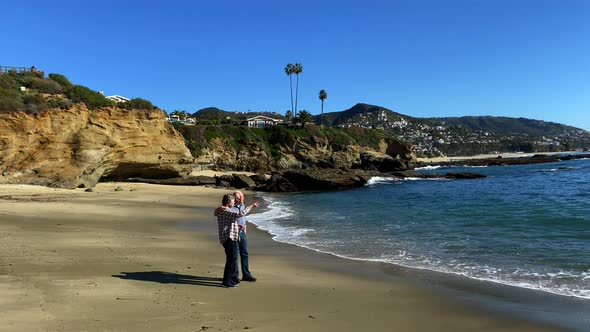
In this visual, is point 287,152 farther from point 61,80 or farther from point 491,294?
point 491,294

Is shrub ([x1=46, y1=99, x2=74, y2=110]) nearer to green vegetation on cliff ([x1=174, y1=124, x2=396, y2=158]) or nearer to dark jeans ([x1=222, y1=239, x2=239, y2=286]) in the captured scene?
dark jeans ([x1=222, y1=239, x2=239, y2=286])

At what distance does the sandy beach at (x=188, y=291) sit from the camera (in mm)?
5359

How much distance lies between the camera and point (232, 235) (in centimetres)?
754

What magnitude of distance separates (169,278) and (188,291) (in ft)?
3.09

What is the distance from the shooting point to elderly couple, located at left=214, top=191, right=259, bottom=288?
7320mm

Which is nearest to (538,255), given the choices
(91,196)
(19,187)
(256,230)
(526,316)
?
(526,316)

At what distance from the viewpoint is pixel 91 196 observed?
22.5 metres

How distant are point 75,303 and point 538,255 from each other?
9897 millimetres

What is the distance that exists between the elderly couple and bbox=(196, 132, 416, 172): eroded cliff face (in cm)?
5181

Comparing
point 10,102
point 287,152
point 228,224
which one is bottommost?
point 228,224

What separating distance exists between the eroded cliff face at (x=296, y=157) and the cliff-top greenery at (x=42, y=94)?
2898 cm

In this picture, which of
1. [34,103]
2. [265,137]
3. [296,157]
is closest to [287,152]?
[296,157]

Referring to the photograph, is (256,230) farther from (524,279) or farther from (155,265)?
(524,279)

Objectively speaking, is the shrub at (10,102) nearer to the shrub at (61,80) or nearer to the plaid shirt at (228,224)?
the shrub at (61,80)
